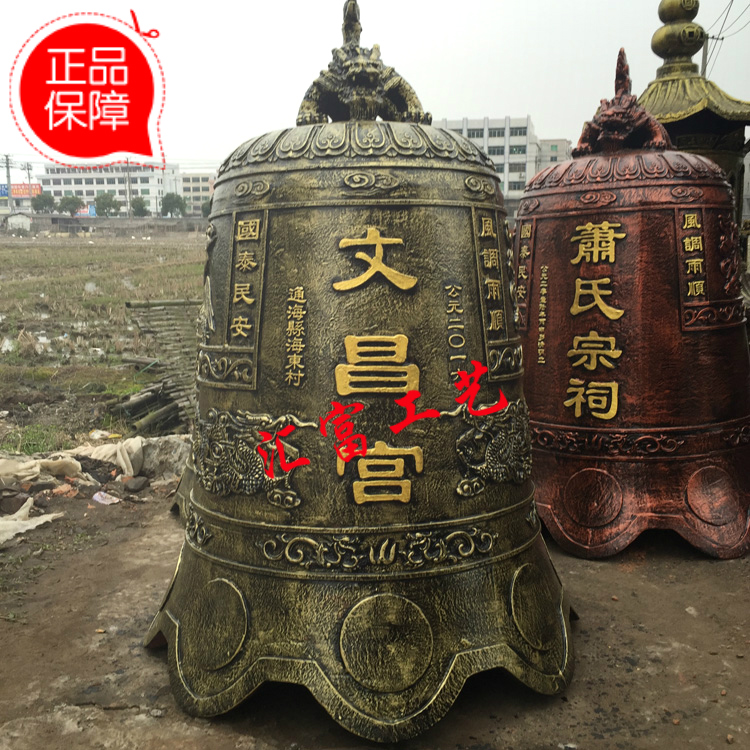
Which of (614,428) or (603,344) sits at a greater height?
(603,344)

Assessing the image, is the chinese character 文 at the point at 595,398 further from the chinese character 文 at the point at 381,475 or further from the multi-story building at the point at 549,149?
the multi-story building at the point at 549,149

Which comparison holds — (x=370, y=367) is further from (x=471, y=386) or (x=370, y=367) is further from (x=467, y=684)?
(x=467, y=684)

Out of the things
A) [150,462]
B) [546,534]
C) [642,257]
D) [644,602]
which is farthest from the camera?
[150,462]

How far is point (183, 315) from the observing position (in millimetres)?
8375

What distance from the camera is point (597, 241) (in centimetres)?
469

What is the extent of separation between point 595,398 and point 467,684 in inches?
88.8

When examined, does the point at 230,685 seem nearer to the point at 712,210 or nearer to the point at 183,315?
the point at 712,210

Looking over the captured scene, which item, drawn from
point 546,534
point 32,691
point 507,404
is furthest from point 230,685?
point 546,534

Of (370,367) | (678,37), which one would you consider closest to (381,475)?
(370,367)

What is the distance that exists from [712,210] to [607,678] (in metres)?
2.95

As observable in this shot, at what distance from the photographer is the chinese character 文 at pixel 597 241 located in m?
4.65

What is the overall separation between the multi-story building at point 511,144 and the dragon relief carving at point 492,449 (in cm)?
3934

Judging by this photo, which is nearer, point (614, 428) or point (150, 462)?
point (614, 428)

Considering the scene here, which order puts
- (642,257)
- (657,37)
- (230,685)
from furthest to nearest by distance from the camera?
(657,37)
(642,257)
(230,685)
